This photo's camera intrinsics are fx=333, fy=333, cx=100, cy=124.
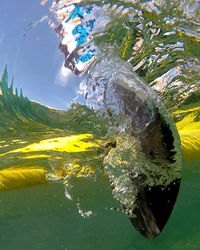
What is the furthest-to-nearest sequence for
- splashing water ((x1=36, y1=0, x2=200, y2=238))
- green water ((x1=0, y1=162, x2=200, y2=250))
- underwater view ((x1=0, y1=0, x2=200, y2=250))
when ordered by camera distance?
green water ((x1=0, y1=162, x2=200, y2=250)) → underwater view ((x1=0, y1=0, x2=200, y2=250)) → splashing water ((x1=36, y1=0, x2=200, y2=238))

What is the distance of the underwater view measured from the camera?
3389mm

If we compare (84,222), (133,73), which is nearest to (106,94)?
(133,73)

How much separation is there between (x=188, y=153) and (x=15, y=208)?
14.6 ft

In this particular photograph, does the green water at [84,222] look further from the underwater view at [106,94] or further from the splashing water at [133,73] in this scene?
the splashing water at [133,73]

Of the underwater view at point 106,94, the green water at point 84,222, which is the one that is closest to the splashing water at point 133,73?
the underwater view at point 106,94

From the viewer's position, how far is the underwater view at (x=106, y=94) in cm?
339

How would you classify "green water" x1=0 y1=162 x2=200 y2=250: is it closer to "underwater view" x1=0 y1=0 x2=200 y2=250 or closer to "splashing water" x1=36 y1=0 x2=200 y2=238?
"underwater view" x1=0 y1=0 x2=200 y2=250

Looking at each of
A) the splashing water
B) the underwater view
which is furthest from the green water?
the splashing water

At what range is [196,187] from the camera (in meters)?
10.8

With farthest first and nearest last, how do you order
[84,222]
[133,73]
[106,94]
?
[84,222]
[133,73]
[106,94]

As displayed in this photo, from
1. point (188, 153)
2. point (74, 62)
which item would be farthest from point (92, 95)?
point (188, 153)

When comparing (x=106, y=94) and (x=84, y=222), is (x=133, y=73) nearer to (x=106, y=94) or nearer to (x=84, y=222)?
(x=106, y=94)

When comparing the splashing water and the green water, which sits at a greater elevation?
the splashing water

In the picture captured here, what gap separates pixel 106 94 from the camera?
3436 millimetres
